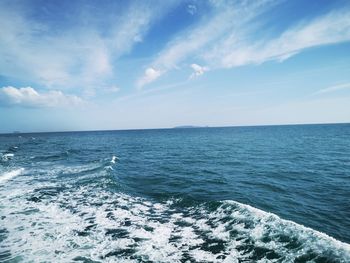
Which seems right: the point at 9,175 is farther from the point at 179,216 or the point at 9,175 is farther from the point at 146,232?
the point at 179,216

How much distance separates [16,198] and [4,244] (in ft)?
27.0

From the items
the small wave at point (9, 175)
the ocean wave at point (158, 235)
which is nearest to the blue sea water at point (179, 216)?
the ocean wave at point (158, 235)

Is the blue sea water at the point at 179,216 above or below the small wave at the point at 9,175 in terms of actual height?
below

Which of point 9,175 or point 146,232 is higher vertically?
point 9,175

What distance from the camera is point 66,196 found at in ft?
57.6

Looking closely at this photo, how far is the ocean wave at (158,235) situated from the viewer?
911cm

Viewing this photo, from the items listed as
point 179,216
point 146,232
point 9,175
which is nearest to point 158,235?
point 146,232

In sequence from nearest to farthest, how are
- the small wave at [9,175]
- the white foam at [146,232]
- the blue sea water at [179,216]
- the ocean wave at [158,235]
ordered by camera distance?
the ocean wave at [158,235], the white foam at [146,232], the blue sea water at [179,216], the small wave at [9,175]

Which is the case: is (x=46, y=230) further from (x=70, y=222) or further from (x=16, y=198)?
(x=16, y=198)

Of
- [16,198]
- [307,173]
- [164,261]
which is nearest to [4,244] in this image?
[164,261]

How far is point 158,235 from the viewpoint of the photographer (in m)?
11.1

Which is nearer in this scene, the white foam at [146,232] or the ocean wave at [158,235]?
the ocean wave at [158,235]

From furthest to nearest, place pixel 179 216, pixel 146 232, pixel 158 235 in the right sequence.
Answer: pixel 179 216 → pixel 146 232 → pixel 158 235

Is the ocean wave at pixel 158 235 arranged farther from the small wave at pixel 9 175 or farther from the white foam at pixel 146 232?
the small wave at pixel 9 175
